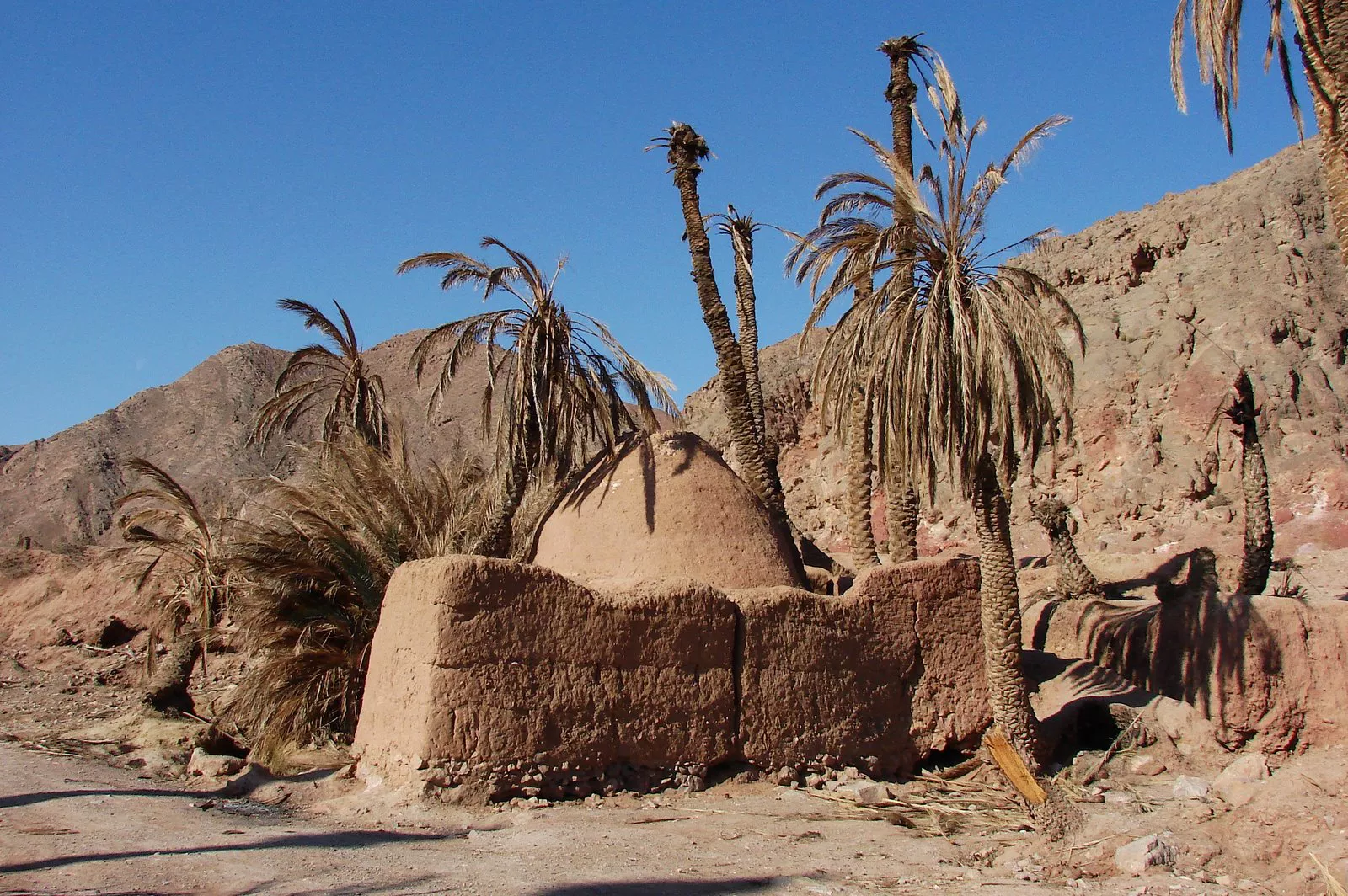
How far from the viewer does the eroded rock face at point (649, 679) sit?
862 centimetres

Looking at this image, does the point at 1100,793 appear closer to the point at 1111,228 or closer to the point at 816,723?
the point at 816,723

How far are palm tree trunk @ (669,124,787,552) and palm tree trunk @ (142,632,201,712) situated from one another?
7.63 m

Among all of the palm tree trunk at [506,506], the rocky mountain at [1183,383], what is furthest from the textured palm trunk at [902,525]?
the rocky mountain at [1183,383]

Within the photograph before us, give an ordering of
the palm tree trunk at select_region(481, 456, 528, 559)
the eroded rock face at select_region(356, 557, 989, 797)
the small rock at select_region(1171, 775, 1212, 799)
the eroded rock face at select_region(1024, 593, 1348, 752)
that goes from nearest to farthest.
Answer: the eroded rock face at select_region(356, 557, 989, 797) → the small rock at select_region(1171, 775, 1212, 799) → the eroded rock face at select_region(1024, 593, 1348, 752) → the palm tree trunk at select_region(481, 456, 528, 559)

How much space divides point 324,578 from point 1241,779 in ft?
32.3

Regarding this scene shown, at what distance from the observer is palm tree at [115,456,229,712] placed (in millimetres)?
12961

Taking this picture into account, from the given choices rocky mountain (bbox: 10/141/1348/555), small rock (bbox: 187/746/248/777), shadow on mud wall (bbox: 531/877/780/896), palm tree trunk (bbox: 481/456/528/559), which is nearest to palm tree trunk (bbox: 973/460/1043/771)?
shadow on mud wall (bbox: 531/877/780/896)

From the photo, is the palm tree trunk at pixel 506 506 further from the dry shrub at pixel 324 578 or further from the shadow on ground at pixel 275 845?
the shadow on ground at pixel 275 845

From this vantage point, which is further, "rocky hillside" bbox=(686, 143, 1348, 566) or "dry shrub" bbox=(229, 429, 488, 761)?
"rocky hillside" bbox=(686, 143, 1348, 566)

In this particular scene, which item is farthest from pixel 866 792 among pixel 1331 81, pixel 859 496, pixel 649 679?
pixel 1331 81

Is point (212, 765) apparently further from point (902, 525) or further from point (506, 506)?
point (902, 525)

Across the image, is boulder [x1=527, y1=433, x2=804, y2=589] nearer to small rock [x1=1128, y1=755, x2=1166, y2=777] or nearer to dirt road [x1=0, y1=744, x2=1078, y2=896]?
dirt road [x1=0, y1=744, x2=1078, y2=896]

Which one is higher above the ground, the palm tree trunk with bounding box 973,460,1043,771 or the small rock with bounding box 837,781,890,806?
the palm tree trunk with bounding box 973,460,1043,771

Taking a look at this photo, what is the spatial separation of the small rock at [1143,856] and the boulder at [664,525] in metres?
4.53
